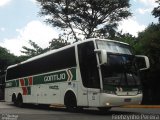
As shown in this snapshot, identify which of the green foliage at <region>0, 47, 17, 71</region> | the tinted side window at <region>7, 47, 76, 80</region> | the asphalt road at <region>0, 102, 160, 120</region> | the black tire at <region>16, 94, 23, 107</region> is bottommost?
the asphalt road at <region>0, 102, 160, 120</region>

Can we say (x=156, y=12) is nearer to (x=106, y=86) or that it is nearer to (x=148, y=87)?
(x=148, y=87)

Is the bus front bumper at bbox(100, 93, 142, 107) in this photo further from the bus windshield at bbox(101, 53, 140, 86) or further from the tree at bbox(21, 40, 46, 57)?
the tree at bbox(21, 40, 46, 57)

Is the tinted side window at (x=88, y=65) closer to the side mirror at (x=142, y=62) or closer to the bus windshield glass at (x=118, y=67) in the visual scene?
the bus windshield glass at (x=118, y=67)

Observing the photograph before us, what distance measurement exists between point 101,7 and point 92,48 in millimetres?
26059

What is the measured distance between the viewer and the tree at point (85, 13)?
146 ft

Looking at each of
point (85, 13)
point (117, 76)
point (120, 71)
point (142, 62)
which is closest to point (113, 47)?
point (120, 71)

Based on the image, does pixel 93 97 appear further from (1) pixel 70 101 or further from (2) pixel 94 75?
(1) pixel 70 101

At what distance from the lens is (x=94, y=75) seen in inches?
736

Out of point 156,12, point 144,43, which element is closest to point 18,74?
point 144,43

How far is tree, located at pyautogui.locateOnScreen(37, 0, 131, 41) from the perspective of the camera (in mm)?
44625

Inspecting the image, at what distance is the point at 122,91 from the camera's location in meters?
18.3

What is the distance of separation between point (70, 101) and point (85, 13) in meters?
24.8

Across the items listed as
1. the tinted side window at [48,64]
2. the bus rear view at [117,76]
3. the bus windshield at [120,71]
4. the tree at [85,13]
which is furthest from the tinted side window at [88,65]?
the tree at [85,13]

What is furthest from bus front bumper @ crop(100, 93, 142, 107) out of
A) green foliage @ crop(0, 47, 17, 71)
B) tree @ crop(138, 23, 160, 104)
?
green foliage @ crop(0, 47, 17, 71)
